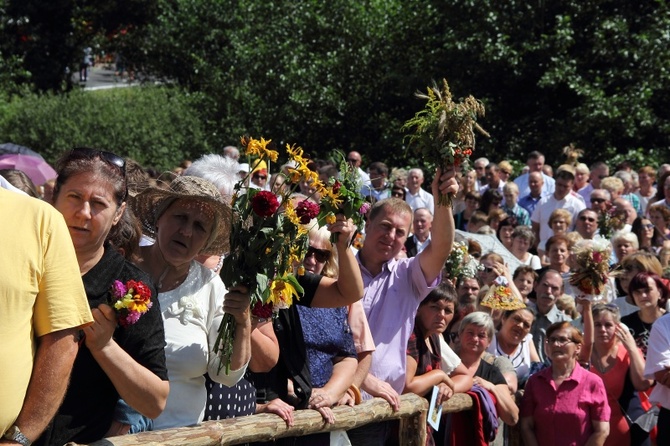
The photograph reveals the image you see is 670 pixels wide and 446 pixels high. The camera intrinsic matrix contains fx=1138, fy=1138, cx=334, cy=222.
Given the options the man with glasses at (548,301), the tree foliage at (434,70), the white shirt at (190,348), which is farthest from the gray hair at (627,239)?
the tree foliage at (434,70)

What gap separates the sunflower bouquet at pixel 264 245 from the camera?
15.5ft

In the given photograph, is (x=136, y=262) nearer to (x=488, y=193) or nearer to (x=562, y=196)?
(x=488, y=193)

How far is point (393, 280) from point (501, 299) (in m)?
2.43

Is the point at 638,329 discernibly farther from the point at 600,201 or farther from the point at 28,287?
the point at 28,287

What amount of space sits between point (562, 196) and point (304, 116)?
32.1 feet

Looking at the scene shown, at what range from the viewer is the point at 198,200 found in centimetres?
510

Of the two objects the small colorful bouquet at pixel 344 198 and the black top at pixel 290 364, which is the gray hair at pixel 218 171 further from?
the small colorful bouquet at pixel 344 198

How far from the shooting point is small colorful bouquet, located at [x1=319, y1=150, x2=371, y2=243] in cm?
504

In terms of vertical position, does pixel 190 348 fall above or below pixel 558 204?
above

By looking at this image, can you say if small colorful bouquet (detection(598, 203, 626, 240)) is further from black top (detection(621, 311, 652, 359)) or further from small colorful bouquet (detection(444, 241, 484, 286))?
small colorful bouquet (detection(444, 241, 484, 286))

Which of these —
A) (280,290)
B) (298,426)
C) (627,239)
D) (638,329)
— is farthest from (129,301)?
(627,239)

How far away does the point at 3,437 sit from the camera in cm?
350

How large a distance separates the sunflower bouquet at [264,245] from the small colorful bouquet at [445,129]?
127 centimetres

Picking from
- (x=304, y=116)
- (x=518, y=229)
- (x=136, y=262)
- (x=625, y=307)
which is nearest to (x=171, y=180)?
(x=136, y=262)
